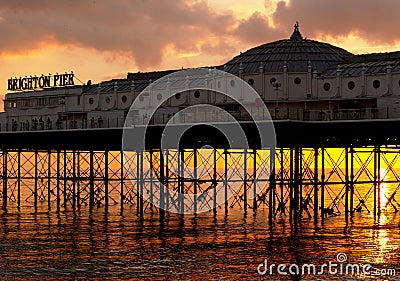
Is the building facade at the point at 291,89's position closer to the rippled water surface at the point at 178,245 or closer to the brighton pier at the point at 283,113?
the brighton pier at the point at 283,113

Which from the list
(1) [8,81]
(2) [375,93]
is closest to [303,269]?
→ (2) [375,93]

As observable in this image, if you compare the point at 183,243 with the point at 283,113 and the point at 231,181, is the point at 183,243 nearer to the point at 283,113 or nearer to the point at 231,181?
the point at 283,113

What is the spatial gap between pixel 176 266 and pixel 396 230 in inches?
952

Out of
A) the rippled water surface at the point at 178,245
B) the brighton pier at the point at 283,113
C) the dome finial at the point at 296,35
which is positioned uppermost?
the dome finial at the point at 296,35

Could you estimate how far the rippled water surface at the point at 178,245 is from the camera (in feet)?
159

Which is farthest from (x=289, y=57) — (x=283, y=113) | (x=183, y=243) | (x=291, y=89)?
(x=183, y=243)

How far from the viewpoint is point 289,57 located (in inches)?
3228

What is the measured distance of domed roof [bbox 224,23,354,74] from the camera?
264 ft

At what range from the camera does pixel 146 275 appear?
47.3m

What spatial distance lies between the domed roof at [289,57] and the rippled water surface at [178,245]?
13.9m

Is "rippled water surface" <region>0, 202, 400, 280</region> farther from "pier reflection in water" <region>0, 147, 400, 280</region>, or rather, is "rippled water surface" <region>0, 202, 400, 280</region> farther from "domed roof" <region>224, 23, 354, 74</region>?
"domed roof" <region>224, 23, 354, 74</region>

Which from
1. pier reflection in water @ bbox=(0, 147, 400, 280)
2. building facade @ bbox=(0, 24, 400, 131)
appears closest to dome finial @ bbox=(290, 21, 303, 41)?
building facade @ bbox=(0, 24, 400, 131)

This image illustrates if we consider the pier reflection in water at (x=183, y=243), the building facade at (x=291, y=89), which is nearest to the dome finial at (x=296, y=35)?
the building facade at (x=291, y=89)

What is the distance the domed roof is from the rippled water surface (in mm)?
13950
